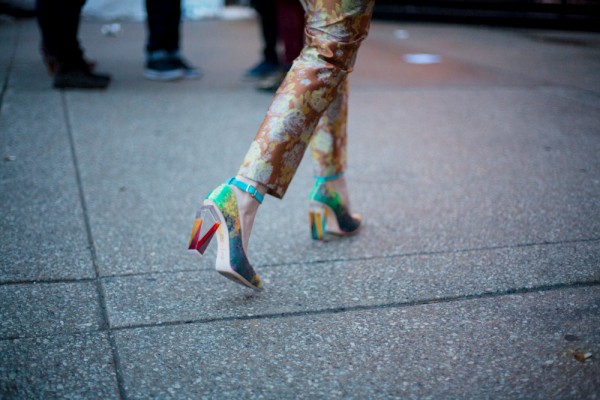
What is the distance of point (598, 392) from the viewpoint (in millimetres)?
1521

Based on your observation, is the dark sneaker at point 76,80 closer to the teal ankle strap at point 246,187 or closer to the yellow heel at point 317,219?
the yellow heel at point 317,219

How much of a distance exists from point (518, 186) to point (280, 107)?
1.55m

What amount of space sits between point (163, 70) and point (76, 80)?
73 centimetres

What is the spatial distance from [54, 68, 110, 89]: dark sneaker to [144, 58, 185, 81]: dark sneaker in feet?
1.72

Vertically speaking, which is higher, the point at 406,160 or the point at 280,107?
the point at 280,107

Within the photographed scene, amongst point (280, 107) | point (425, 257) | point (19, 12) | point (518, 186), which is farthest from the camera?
point (19, 12)

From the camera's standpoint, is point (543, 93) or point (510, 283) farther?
point (543, 93)

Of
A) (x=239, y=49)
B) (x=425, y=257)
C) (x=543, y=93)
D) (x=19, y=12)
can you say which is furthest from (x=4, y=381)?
(x=19, y=12)

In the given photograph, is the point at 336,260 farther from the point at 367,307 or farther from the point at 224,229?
the point at 224,229

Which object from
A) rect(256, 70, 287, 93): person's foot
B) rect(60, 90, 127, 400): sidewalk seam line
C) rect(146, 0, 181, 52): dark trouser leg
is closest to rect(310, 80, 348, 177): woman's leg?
rect(60, 90, 127, 400): sidewalk seam line

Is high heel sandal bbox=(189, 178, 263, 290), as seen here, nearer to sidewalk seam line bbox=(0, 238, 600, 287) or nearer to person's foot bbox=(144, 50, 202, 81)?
sidewalk seam line bbox=(0, 238, 600, 287)

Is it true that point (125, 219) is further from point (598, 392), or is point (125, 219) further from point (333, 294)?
point (598, 392)

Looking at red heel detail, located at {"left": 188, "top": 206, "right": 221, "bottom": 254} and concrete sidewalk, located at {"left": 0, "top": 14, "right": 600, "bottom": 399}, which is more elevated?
red heel detail, located at {"left": 188, "top": 206, "right": 221, "bottom": 254}

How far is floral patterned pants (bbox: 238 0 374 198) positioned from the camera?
6.04 feet
